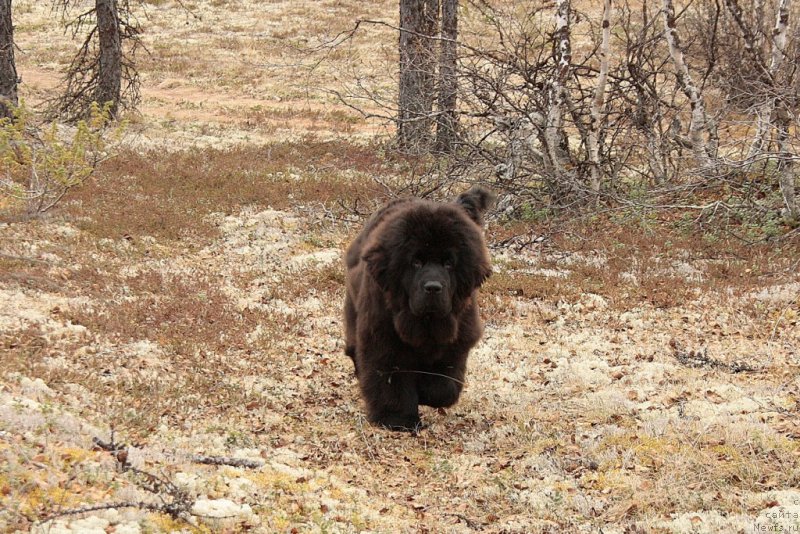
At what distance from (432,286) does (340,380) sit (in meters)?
2.83

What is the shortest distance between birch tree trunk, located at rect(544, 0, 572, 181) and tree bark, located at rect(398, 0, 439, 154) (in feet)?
9.11

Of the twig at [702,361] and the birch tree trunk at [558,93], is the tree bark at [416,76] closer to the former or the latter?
the birch tree trunk at [558,93]

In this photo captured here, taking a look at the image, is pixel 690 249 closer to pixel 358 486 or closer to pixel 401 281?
pixel 401 281

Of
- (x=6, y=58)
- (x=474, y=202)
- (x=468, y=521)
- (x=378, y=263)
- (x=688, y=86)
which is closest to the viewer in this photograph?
(x=468, y=521)

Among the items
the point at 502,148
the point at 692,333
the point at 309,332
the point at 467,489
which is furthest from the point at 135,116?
the point at 467,489

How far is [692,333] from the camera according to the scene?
9.85 metres

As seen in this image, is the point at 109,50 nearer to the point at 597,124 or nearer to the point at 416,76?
the point at 416,76

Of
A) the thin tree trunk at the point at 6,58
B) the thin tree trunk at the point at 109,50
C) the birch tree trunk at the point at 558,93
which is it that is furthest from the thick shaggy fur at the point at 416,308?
the thin tree trunk at the point at 109,50

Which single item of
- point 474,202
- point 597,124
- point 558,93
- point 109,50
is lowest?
point 474,202

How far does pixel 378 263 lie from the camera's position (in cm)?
662

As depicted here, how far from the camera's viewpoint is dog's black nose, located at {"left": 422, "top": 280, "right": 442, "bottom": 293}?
6219 millimetres

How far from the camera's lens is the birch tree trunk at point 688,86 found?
13844 mm

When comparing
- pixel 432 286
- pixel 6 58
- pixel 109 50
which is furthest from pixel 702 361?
pixel 109 50

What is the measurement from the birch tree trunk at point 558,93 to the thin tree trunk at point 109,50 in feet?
45.2
